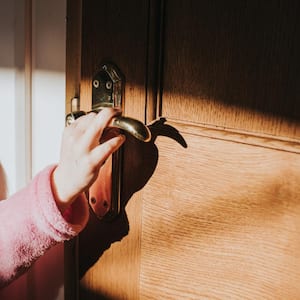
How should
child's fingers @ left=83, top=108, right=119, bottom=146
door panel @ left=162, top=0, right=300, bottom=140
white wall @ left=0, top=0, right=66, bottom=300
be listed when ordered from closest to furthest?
1. door panel @ left=162, top=0, right=300, bottom=140
2. child's fingers @ left=83, top=108, right=119, bottom=146
3. white wall @ left=0, top=0, right=66, bottom=300

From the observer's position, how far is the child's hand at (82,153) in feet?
2.20

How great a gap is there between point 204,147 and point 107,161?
15 centimetres

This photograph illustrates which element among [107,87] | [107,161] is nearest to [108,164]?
[107,161]

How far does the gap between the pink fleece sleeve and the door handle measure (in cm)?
2

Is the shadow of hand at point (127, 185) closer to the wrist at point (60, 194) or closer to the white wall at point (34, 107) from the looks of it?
the wrist at point (60, 194)

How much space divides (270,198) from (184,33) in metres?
0.22

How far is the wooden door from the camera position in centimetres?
59

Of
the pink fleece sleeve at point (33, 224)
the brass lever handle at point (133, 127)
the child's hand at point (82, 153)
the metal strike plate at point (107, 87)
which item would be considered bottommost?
the pink fleece sleeve at point (33, 224)

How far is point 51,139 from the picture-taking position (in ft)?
3.07

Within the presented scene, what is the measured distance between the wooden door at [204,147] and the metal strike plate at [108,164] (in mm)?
12

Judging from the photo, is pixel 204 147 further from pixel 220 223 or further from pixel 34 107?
pixel 34 107

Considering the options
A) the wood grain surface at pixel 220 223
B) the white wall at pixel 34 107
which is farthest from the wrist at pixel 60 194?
the white wall at pixel 34 107

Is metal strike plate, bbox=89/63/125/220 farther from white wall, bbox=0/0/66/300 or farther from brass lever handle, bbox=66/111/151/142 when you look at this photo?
white wall, bbox=0/0/66/300

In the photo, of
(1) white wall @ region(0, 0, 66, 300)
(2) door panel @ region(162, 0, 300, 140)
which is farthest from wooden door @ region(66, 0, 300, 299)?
(1) white wall @ region(0, 0, 66, 300)
